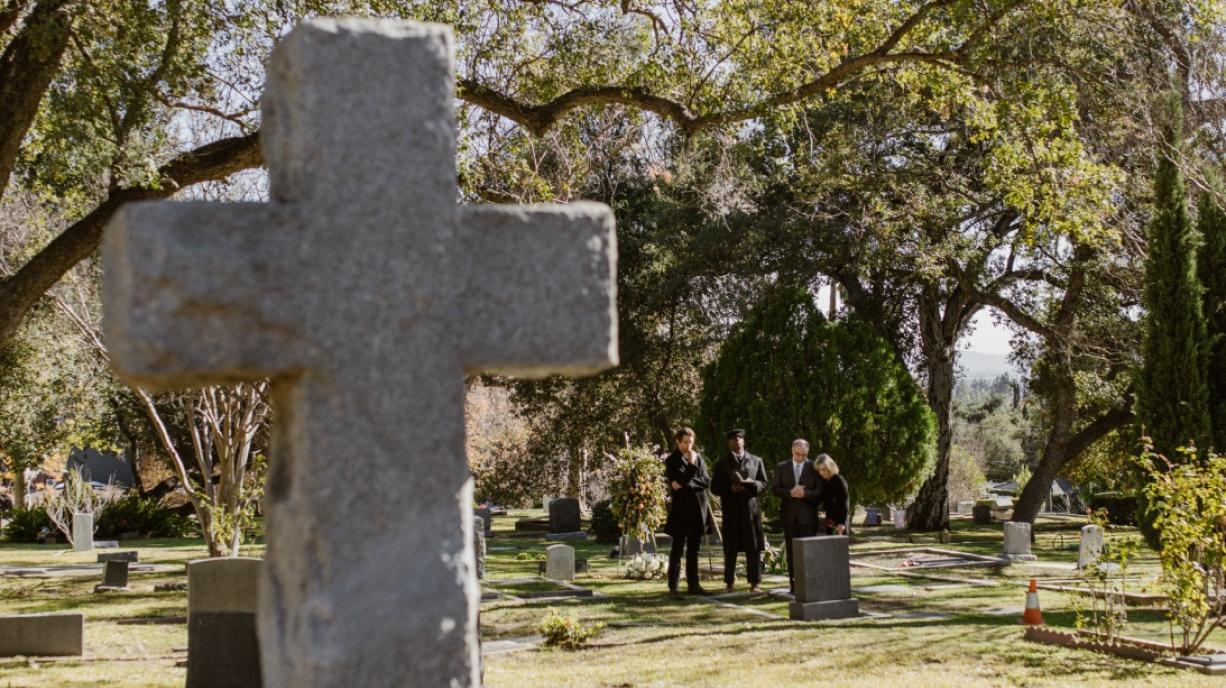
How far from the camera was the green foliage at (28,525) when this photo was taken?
28406 mm

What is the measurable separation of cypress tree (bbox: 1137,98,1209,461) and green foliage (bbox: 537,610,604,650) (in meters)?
7.72

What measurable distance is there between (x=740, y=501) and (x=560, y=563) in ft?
9.31

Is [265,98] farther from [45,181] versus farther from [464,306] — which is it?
[45,181]

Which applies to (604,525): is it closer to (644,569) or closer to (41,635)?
(644,569)

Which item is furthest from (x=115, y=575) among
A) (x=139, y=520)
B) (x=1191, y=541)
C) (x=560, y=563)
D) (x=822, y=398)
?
(x=139, y=520)

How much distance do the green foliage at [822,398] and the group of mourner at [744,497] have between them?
351 inches

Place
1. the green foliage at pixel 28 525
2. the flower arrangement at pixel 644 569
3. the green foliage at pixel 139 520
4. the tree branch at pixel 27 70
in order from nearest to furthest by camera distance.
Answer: the tree branch at pixel 27 70
the flower arrangement at pixel 644 569
the green foliage at pixel 28 525
the green foliage at pixel 139 520

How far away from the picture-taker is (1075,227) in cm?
1136

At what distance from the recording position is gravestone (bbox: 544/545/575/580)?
15281mm

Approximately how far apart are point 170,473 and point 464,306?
34760 millimetres

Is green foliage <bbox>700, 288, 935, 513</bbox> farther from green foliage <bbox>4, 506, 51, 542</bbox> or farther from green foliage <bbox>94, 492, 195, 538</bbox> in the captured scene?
green foliage <bbox>4, 506, 51, 542</bbox>

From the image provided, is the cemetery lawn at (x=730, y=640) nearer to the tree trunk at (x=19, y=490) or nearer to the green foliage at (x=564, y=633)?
the green foliage at (x=564, y=633)

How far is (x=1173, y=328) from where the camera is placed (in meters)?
13.7

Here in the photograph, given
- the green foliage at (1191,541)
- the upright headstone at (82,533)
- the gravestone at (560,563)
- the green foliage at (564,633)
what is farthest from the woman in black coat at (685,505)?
the upright headstone at (82,533)
